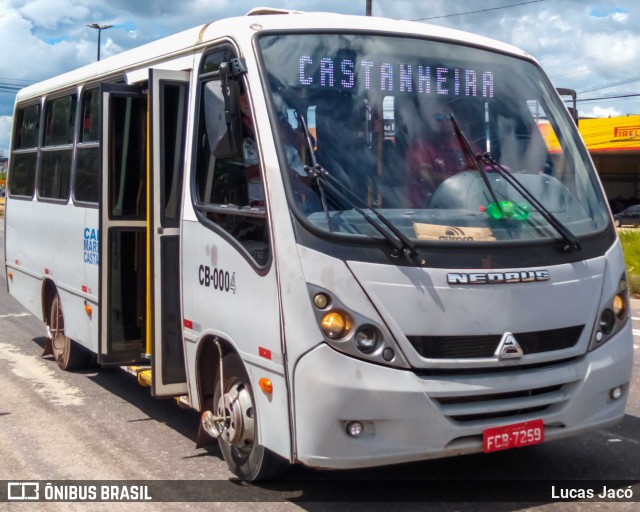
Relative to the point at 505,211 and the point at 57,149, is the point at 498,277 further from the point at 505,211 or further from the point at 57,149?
the point at 57,149

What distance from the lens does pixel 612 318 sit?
541 cm

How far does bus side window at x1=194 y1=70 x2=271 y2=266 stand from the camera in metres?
5.23

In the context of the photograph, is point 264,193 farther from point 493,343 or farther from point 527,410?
point 527,410

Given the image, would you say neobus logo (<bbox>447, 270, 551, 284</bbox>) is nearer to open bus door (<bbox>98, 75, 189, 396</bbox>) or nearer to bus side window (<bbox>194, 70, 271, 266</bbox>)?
bus side window (<bbox>194, 70, 271, 266</bbox>)

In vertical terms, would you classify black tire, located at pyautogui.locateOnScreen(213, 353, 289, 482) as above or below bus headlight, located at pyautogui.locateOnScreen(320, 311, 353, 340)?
below

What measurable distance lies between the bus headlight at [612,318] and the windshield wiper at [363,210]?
1186 millimetres

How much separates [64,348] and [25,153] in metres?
2.50

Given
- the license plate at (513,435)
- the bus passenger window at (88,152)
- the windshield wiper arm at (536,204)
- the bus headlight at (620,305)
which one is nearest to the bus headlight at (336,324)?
the license plate at (513,435)

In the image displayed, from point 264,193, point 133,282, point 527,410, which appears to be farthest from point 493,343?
point 133,282

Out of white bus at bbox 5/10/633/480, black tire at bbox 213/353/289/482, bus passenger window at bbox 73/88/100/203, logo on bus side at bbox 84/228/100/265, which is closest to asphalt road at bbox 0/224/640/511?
black tire at bbox 213/353/289/482

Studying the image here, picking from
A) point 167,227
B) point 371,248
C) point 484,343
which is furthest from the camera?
point 167,227

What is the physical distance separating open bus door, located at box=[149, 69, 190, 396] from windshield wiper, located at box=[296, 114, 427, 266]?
136 centimetres

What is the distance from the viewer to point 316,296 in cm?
472

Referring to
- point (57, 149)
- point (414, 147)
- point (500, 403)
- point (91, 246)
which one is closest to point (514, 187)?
point (414, 147)
